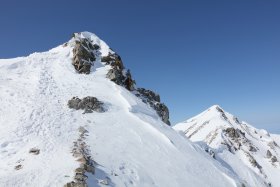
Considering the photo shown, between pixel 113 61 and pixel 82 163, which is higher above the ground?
pixel 113 61

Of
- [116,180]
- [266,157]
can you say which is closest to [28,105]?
[116,180]

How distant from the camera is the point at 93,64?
150 feet

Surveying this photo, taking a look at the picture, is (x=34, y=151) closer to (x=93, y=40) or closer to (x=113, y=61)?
(x=113, y=61)

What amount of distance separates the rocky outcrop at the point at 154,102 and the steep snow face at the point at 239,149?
26.1ft

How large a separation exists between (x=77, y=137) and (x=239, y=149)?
47442 millimetres

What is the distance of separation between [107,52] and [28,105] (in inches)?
905

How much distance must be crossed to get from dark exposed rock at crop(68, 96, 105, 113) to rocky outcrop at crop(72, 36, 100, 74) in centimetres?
1135

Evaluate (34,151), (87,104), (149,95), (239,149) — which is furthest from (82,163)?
(239,149)

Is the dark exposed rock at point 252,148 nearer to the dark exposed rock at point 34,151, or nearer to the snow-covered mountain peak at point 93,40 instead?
the snow-covered mountain peak at point 93,40

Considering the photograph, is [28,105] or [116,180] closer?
[116,180]

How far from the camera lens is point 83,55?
4550 centimetres

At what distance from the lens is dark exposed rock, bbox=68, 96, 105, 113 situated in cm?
3098

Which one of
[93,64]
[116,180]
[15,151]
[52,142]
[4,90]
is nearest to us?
[116,180]

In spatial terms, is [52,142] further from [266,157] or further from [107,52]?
[266,157]
